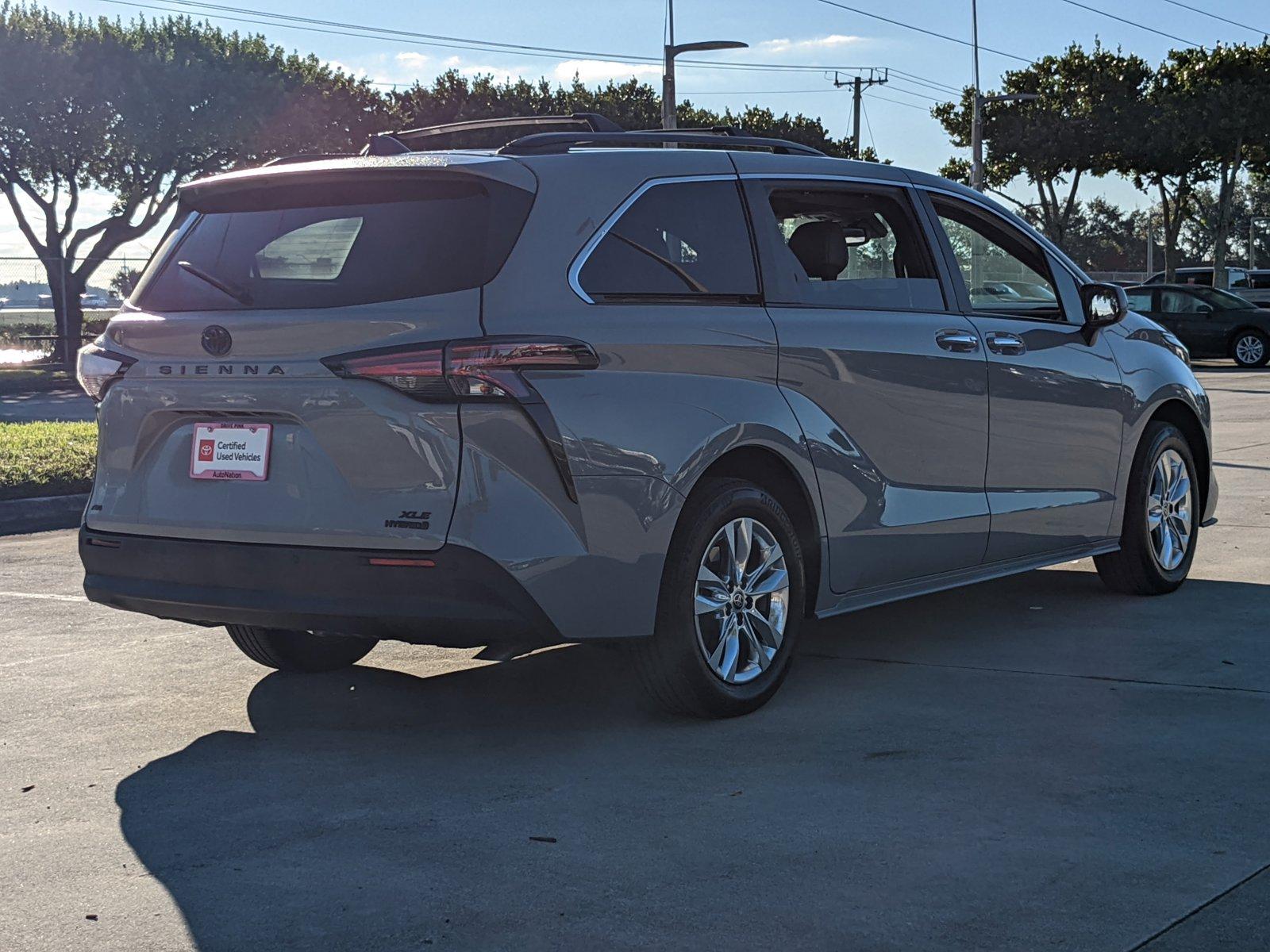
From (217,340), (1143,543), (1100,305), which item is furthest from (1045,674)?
(217,340)

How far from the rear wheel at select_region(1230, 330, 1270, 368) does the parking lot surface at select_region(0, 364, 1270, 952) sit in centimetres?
2531

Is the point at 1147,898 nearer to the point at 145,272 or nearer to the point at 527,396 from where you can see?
the point at 527,396

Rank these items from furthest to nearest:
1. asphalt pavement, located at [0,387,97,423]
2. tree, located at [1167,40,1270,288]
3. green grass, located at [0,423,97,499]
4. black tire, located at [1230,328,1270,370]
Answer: tree, located at [1167,40,1270,288] < black tire, located at [1230,328,1270,370] < asphalt pavement, located at [0,387,97,423] < green grass, located at [0,423,97,499]

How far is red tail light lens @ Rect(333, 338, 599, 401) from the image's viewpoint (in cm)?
475

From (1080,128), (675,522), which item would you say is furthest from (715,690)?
(1080,128)

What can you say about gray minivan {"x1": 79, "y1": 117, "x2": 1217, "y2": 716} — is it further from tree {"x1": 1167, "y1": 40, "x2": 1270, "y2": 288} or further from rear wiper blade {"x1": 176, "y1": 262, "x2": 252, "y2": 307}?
tree {"x1": 1167, "y1": 40, "x2": 1270, "y2": 288}

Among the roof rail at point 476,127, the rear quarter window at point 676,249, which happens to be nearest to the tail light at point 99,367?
the roof rail at point 476,127

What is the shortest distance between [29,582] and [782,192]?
4.54 meters

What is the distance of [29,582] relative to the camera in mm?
8445

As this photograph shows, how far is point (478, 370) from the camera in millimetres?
4742

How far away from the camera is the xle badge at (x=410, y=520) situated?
4.77m

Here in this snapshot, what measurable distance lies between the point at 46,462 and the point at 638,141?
27.7ft

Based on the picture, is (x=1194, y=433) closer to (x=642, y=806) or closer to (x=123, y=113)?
(x=642, y=806)

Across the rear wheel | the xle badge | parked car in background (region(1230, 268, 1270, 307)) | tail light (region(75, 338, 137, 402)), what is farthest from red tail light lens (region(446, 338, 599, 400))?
parked car in background (region(1230, 268, 1270, 307))
